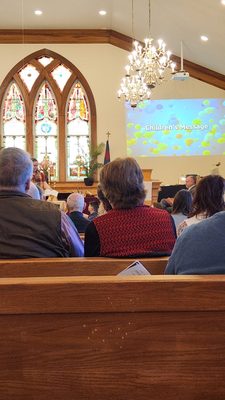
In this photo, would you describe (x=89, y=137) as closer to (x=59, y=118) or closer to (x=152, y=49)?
(x=59, y=118)

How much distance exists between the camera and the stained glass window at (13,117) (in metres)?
12.2

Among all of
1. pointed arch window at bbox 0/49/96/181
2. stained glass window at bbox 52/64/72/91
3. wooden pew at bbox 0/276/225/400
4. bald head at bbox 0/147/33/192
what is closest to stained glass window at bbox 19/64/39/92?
pointed arch window at bbox 0/49/96/181

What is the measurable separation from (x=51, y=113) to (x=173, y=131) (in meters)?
2.87

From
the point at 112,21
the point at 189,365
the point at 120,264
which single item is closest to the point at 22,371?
the point at 189,365

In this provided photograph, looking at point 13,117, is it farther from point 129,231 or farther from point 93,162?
point 129,231

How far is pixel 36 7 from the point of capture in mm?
10531

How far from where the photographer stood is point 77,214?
4.11m

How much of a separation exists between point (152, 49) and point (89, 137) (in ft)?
14.3

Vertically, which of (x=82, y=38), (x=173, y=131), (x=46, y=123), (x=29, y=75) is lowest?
(x=173, y=131)

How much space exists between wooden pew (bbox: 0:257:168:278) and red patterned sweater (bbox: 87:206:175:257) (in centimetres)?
29

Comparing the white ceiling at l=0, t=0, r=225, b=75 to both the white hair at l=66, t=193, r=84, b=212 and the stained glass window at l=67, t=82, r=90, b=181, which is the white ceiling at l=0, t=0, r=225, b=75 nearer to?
the stained glass window at l=67, t=82, r=90, b=181

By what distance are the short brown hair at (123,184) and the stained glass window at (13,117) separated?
33.7 feet

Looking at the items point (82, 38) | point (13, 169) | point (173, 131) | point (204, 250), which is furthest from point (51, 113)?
point (204, 250)

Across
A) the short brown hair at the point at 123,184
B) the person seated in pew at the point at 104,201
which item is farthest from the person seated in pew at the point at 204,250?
the person seated in pew at the point at 104,201
